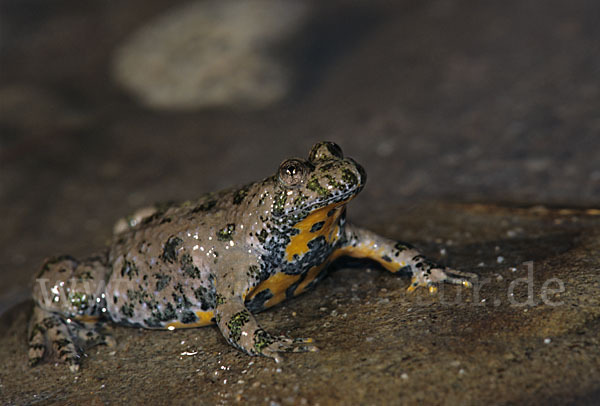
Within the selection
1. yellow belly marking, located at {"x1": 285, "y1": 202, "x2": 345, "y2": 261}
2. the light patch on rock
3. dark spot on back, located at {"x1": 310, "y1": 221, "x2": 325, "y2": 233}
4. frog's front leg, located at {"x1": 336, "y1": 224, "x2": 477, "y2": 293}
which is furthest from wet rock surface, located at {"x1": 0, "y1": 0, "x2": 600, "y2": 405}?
dark spot on back, located at {"x1": 310, "y1": 221, "x2": 325, "y2": 233}

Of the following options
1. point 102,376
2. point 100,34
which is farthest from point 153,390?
point 100,34

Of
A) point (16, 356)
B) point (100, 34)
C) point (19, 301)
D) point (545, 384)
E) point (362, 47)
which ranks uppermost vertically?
point (100, 34)

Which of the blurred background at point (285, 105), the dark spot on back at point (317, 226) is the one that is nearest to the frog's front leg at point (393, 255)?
the dark spot on back at point (317, 226)

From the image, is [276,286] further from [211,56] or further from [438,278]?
[211,56]

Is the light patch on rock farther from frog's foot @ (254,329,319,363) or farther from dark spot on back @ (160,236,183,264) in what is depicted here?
frog's foot @ (254,329,319,363)

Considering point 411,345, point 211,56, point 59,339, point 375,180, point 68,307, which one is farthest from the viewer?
point 211,56

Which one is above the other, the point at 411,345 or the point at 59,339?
the point at 59,339

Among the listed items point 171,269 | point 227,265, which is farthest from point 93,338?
point 227,265

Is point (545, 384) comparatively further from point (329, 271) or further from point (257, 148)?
point (257, 148)
